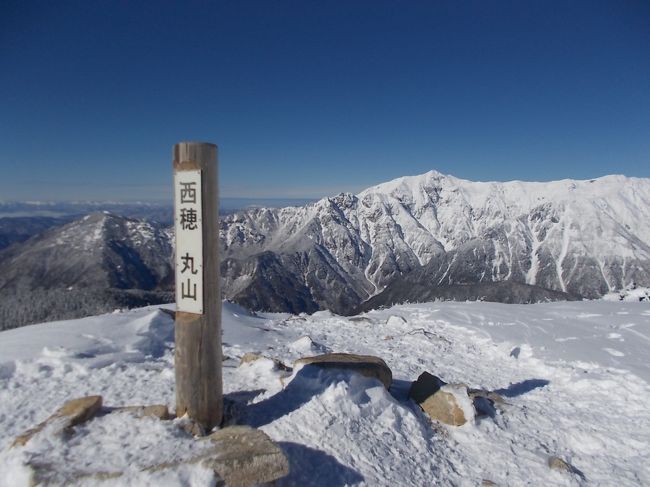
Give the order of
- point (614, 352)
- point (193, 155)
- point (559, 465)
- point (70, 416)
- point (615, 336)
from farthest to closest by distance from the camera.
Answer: point (615, 336) → point (614, 352) → point (559, 465) → point (193, 155) → point (70, 416)

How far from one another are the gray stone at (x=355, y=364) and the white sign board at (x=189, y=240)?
340 centimetres

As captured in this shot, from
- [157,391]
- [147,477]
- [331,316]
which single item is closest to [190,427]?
[147,477]

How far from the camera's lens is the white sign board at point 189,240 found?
6473 mm

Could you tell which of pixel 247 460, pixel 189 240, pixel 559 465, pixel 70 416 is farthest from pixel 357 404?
pixel 70 416

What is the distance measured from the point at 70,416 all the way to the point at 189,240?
330cm

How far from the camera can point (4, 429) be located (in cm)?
700

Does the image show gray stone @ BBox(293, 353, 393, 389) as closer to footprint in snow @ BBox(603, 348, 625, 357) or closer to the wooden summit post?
the wooden summit post

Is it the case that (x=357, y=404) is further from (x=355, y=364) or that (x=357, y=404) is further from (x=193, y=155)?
(x=193, y=155)

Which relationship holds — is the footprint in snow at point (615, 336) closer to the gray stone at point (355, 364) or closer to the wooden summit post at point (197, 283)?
the gray stone at point (355, 364)

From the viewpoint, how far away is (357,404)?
7.86 metres

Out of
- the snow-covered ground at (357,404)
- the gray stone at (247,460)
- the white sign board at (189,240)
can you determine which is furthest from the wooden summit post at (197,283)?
the gray stone at (247,460)

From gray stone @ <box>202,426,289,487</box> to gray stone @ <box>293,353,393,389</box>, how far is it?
3.06m

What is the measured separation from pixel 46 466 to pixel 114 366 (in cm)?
511

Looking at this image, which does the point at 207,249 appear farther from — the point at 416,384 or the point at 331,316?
the point at 331,316
